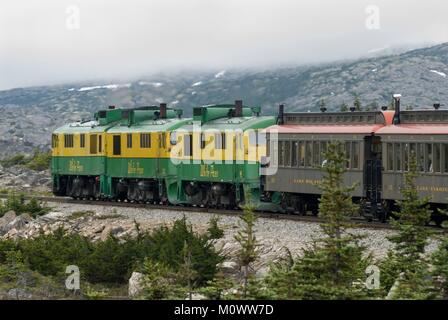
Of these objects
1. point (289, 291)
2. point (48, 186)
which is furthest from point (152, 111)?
point (289, 291)

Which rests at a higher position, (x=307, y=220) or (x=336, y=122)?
(x=336, y=122)

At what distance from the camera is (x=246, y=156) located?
4541cm

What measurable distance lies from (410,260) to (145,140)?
30.7 metres

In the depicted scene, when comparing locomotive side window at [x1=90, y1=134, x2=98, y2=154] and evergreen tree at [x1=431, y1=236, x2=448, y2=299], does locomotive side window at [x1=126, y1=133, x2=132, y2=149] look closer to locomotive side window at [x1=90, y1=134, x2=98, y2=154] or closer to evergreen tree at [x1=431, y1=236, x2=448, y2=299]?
locomotive side window at [x1=90, y1=134, x2=98, y2=154]

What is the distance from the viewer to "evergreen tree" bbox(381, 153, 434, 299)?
2120cm

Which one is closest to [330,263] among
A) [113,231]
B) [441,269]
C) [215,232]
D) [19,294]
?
[441,269]

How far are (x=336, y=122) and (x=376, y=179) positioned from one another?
427 cm

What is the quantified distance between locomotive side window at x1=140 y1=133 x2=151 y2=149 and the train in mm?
59

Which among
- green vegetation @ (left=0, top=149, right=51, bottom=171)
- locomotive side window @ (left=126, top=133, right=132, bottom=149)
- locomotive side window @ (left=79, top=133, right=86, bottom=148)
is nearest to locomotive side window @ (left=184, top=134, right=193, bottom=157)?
locomotive side window @ (left=126, top=133, right=132, bottom=149)

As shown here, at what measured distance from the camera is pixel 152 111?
5794cm

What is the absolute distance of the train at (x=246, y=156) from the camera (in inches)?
1460

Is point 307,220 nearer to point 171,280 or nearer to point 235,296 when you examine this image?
point 171,280

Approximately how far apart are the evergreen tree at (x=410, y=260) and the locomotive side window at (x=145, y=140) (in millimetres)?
26675
